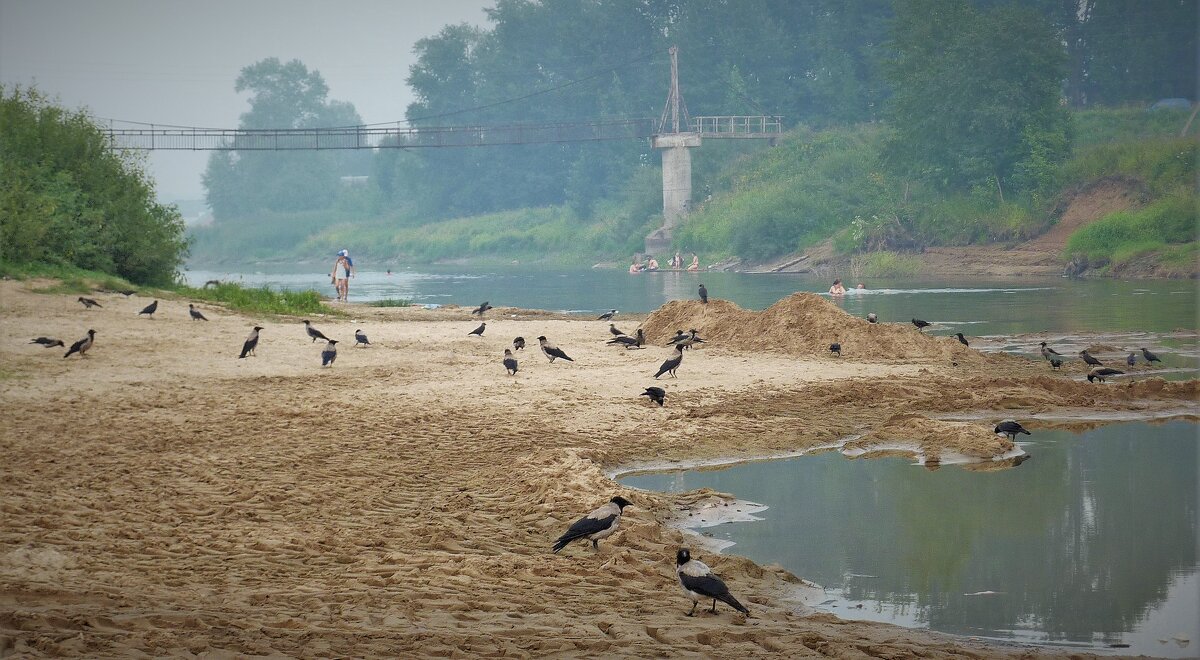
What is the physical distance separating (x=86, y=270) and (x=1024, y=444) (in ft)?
79.8

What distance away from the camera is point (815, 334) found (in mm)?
23578

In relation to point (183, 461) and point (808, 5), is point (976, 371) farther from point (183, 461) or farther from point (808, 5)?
point (808, 5)

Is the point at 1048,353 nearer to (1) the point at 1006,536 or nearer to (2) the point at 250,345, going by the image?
(1) the point at 1006,536

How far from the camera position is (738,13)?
310 ft

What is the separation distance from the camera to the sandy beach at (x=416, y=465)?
7922 millimetres

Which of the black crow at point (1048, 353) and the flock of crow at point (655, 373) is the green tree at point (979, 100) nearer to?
the flock of crow at point (655, 373)

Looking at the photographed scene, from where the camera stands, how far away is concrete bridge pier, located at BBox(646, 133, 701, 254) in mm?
83562

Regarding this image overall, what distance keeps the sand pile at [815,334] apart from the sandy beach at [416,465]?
0.07m

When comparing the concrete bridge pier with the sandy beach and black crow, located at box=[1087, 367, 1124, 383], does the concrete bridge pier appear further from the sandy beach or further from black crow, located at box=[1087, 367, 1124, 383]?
black crow, located at box=[1087, 367, 1124, 383]

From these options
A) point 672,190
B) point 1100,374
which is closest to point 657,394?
point 1100,374

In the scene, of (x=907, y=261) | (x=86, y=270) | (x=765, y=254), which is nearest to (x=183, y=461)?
(x=86, y=270)

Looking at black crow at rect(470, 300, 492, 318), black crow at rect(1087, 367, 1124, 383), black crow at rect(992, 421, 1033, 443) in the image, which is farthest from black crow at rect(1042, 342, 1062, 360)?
black crow at rect(470, 300, 492, 318)

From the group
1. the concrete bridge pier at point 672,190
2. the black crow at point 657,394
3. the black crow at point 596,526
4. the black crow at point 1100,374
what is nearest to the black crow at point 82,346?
the black crow at point 657,394

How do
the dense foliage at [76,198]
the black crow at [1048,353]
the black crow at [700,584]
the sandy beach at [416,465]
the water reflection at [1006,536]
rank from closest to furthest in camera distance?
the sandy beach at [416,465], the black crow at [700,584], the water reflection at [1006,536], the black crow at [1048,353], the dense foliage at [76,198]
